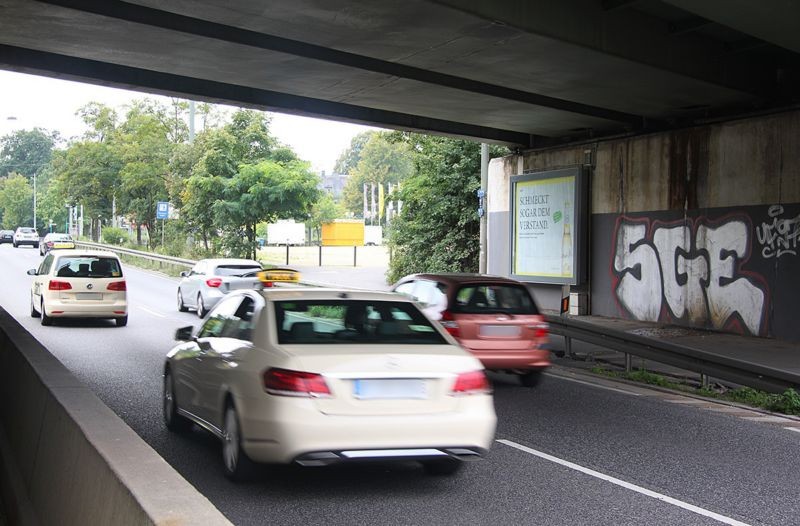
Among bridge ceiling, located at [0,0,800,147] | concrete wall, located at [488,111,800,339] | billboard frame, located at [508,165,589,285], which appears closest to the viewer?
bridge ceiling, located at [0,0,800,147]

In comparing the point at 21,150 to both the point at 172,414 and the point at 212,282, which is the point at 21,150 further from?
the point at 172,414

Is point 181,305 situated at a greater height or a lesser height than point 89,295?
lesser

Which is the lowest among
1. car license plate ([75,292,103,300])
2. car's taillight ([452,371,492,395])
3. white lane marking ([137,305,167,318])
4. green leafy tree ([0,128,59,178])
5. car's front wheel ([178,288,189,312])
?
white lane marking ([137,305,167,318])

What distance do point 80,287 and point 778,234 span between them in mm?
14265

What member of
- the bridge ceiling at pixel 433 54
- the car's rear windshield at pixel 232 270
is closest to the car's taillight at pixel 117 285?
the car's rear windshield at pixel 232 270

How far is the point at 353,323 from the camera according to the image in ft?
22.7

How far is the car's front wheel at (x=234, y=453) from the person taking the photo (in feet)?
20.9

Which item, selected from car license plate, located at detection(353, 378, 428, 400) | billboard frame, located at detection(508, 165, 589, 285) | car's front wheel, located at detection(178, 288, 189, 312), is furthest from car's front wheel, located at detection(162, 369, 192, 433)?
billboard frame, located at detection(508, 165, 589, 285)

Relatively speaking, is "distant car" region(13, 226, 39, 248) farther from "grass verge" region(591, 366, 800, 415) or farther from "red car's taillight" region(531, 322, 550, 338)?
"red car's taillight" region(531, 322, 550, 338)

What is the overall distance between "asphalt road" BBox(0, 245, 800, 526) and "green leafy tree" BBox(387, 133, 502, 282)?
18.2m

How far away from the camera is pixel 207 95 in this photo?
1780 cm

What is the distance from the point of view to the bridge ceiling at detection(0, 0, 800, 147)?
12.5 m

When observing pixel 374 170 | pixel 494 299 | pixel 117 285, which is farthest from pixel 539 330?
pixel 374 170

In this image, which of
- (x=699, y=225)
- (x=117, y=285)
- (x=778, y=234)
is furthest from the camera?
(x=699, y=225)
